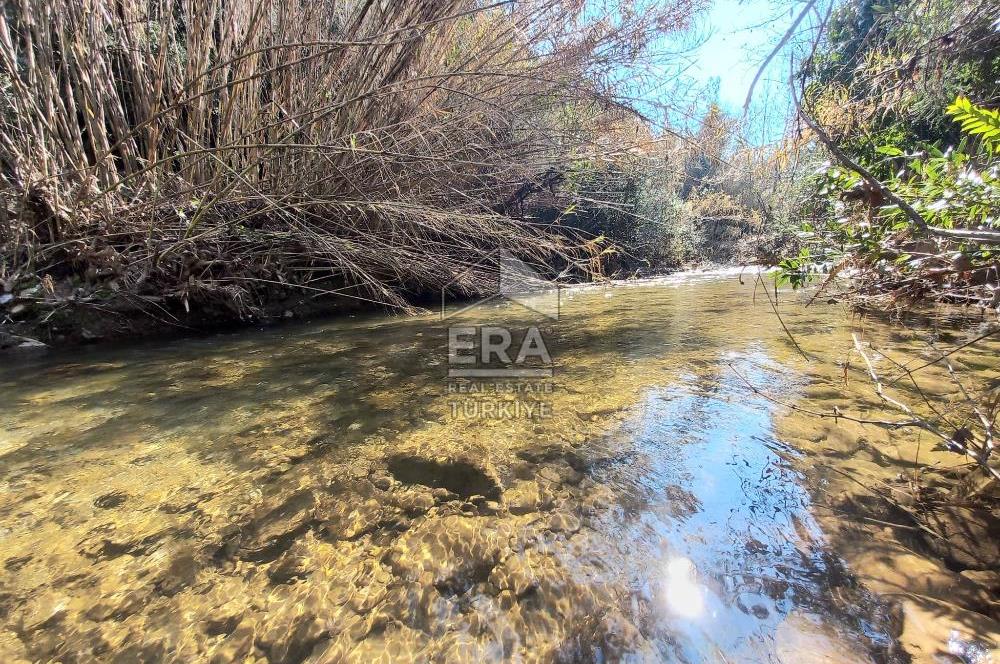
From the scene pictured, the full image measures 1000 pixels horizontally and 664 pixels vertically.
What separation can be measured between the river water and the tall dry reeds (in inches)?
55.6

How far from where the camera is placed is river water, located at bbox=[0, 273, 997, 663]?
0.97 m

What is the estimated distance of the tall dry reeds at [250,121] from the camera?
2943 millimetres

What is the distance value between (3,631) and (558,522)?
1340 mm

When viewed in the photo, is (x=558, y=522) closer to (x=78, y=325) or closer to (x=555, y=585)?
(x=555, y=585)

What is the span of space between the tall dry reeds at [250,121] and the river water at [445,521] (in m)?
1.41

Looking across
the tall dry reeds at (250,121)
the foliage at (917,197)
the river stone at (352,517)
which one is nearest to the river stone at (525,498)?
the river stone at (352,517)

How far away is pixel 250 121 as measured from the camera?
3521 mm

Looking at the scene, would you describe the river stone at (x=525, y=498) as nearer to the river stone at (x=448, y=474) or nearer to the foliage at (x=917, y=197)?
the river stone at (x=448, y=474)

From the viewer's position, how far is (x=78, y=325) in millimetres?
3957

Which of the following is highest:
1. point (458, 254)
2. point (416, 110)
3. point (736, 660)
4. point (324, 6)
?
point (324, 6)

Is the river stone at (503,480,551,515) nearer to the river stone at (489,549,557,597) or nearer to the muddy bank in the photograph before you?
the river stone at (489,549,557,597)

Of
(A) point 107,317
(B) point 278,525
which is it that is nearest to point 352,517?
(B) point 278,525

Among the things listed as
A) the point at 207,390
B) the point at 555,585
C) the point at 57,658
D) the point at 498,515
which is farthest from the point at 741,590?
the point at 207,390

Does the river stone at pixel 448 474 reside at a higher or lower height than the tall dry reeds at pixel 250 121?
lower
